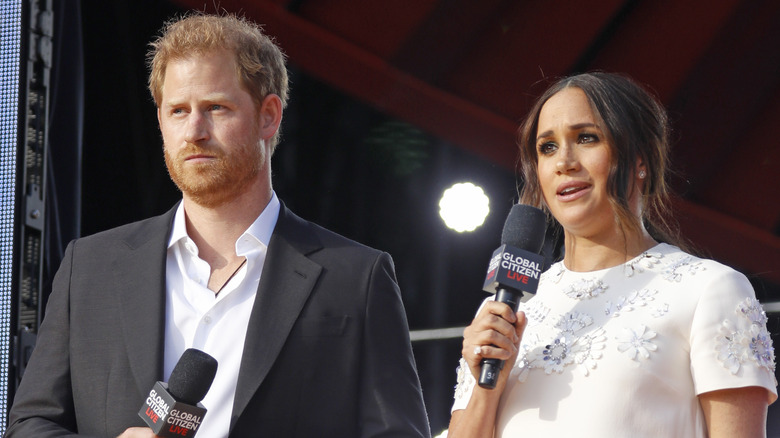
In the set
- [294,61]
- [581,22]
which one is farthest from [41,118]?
[581,22]

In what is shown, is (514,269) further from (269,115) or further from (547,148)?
(269,115)

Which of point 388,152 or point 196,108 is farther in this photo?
point 388,152

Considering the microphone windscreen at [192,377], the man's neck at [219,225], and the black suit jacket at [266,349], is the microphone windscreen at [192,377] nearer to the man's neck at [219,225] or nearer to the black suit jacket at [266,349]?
the black suit jacket at [266,349]

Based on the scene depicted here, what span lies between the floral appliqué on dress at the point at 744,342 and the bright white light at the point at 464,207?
1.76m

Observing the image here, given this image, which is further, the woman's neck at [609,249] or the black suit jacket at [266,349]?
the woman's neck at [609,249]

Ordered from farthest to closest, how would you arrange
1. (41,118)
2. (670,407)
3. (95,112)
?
(95,112) < (41,118) < (670,407)

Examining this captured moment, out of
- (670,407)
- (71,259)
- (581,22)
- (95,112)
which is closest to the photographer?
(670,407)

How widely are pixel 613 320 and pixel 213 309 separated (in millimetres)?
907

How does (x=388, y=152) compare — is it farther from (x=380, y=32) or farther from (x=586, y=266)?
(x=586, y=266)

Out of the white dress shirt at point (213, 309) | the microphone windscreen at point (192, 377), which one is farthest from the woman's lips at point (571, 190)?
the microphone windscreen at point (192, 377)

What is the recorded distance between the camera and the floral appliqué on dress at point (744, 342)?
2098mm

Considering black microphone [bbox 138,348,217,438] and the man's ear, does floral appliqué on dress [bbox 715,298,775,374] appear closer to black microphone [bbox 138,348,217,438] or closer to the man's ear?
black microphone [bbox 138,348,217,438]

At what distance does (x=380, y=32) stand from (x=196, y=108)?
61.9 inches

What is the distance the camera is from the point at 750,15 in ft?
11.6
